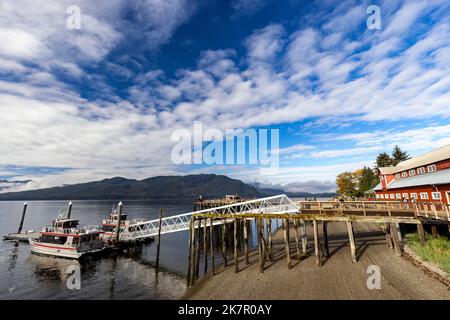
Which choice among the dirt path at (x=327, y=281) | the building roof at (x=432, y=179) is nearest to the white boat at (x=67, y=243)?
the dirt path at (x=327, y=281)

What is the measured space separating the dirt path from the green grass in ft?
4.93

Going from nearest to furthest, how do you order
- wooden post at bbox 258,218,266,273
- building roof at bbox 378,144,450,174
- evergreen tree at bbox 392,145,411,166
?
wooden post at bbox 258,218,266,273
building roof at bbox 378,144,450,174
evergreen tree at bbox 392,145,411,166

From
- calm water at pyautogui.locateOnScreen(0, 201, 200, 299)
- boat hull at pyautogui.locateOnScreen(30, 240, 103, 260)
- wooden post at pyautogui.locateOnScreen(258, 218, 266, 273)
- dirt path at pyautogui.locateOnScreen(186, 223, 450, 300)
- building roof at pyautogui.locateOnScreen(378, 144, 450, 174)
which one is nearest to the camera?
dirt path at pyautogui.locateOnScreen(186, 223, 450, 300)

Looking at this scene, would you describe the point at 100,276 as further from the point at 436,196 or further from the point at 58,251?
the point at 436,196

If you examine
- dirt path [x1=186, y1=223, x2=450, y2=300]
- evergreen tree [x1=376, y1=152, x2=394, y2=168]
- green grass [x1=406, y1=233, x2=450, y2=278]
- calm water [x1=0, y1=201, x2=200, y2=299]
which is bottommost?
calm water [x1=0, y1=201, x2=200, y2=299]

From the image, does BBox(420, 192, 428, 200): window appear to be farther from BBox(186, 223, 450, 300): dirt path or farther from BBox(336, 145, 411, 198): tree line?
BBox(336, 145, 411, 198): tree line

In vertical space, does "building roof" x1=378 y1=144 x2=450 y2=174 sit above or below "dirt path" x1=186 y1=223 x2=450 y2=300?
above

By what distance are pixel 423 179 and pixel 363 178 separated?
50229 millimetres

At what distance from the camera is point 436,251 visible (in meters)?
18.6

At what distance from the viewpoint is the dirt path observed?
13977mm

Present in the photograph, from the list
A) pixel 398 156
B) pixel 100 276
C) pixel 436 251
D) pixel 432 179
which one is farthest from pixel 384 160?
pixel 100 276

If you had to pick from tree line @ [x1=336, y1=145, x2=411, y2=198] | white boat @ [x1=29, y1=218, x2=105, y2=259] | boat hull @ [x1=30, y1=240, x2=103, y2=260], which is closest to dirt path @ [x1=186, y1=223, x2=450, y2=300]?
boat hull @ [x1=30, y1=240, x2=103, y2=260]
